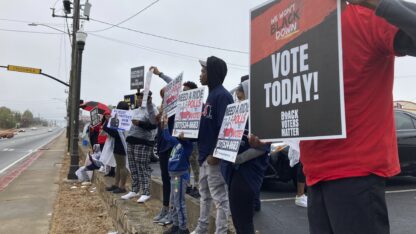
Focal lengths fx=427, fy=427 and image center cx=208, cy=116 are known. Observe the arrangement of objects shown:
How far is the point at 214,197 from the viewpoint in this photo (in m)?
3.91

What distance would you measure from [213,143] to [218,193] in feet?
1.52

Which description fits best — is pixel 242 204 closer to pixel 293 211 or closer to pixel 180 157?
pixel 180 157

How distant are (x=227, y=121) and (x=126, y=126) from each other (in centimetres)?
413

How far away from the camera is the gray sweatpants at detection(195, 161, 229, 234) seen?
384 centimetres

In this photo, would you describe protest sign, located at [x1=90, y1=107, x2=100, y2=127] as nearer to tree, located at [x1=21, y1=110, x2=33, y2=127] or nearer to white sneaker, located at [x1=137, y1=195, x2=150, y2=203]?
white sneaker, located at [x1=137, y1=195, x2=150, y2=203]

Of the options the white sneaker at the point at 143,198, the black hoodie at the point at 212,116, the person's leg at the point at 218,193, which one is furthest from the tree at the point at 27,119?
the person's leg at the point at 218,193

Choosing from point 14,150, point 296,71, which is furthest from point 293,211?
point 14,150

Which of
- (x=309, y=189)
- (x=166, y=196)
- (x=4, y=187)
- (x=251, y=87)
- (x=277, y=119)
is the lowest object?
(x=4, y=187)

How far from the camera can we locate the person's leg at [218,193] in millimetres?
3838

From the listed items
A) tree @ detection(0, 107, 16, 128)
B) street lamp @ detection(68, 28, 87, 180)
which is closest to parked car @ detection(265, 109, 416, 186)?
street lamp @ detection(68, 28, 87, 180)

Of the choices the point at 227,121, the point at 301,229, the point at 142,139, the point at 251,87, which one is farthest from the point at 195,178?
the point at 251,87

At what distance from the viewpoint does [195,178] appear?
715cm

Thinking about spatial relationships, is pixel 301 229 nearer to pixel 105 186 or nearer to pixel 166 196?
pixel 166 196

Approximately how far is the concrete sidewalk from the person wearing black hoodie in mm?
3813
